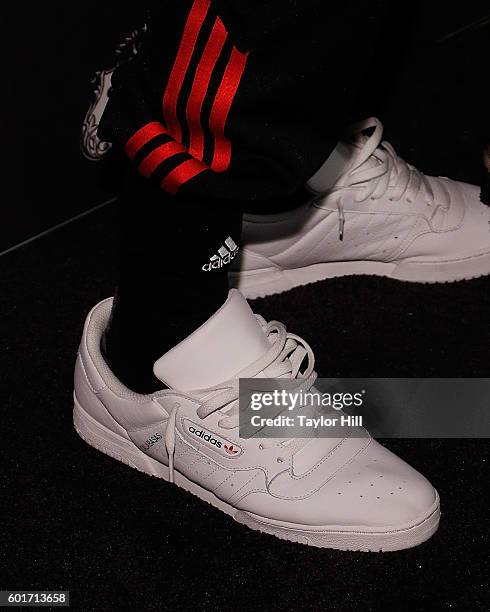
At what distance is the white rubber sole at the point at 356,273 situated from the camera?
119 centimetres

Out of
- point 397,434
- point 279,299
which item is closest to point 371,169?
point 279,299

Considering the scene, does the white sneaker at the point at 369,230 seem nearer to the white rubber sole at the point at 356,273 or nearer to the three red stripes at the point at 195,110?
the white rubber sole at the point at 356,273

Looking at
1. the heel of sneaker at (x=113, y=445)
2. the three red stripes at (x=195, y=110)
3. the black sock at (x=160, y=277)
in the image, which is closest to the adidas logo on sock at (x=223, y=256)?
the black sock at (x=160, y=277)

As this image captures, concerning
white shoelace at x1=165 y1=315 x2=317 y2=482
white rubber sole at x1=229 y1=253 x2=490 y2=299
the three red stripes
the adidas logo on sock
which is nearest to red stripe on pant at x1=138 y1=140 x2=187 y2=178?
the three red stripes

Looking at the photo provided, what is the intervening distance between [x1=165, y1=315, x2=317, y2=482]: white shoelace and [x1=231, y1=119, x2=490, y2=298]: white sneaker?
284mm

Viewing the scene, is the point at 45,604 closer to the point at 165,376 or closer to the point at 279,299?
the point at 165,376

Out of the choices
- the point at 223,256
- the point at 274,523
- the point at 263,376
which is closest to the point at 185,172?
the point at 223,256

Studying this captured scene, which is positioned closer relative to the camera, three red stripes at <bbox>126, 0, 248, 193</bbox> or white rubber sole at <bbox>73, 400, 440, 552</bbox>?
three red stripes at <bbox>126, 0, 248, 193</bbox>

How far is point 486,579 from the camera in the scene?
845 millimetres

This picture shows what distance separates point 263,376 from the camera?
0.85 metres

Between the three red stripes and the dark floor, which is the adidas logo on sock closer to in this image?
the three red stripes

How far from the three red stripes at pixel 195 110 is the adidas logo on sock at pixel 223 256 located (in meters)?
0.11

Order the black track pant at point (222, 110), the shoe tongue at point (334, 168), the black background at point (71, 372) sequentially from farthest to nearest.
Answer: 1. the shoe tongue at point (334, 168)
2. the black background at point (71, 372)
3. the black track pant at point (222, 110)

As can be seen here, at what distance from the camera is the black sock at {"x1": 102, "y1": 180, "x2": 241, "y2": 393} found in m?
0.76
